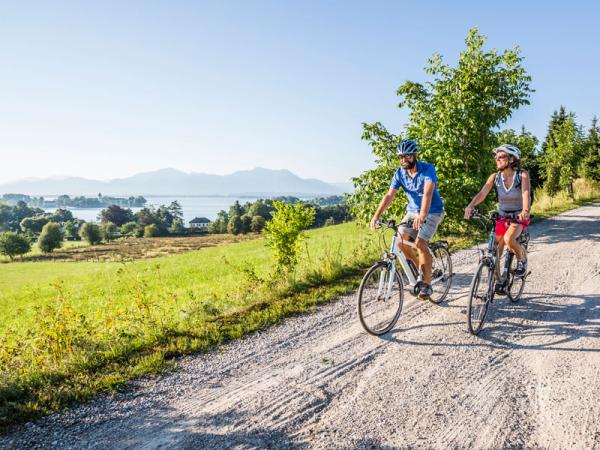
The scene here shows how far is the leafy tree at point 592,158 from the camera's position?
35531 mm

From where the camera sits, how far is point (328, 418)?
11.9 feet

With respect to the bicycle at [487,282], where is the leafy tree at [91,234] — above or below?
below

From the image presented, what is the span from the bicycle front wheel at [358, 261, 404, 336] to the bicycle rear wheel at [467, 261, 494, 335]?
1.03 m

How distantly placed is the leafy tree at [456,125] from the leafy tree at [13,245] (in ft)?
256

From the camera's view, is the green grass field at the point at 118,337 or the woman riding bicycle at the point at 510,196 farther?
the woman riding bicycle at the point at 510,196

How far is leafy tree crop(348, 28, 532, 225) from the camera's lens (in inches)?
507

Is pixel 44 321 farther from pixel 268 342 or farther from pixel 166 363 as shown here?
pixel 268 342

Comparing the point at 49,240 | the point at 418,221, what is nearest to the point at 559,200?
the point at 418,221

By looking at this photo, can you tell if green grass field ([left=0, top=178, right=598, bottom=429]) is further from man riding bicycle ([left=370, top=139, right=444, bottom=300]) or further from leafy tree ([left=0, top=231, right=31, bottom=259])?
leafy tree ([left=0, top=231, right=31, bottom=259])

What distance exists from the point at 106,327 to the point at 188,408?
9.30 feet

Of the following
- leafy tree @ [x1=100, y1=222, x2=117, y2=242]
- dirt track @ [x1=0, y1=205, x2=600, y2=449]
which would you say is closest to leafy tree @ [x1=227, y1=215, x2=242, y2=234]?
leafy tree @ [x1=100, y1=222, x2=117, y2=242]

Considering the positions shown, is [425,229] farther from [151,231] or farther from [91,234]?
[151,231]

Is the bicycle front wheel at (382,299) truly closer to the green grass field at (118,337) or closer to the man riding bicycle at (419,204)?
the man riding bicycle at (419,204)

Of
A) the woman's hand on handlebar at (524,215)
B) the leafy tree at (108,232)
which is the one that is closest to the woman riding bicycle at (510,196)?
the woman's hand on handlebar at (524,215)
